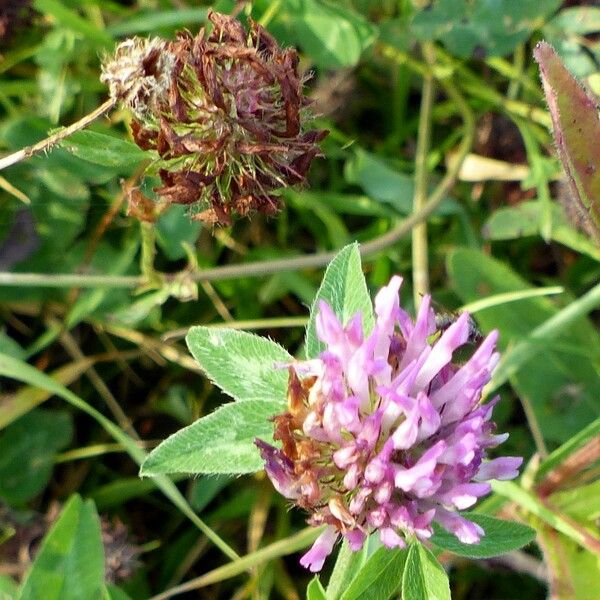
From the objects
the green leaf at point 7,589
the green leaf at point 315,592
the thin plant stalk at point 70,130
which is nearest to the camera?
the green leaf at point 315,592

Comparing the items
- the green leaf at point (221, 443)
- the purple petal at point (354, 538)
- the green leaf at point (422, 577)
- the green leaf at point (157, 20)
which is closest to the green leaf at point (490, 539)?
the green leaf at point (422, 577)

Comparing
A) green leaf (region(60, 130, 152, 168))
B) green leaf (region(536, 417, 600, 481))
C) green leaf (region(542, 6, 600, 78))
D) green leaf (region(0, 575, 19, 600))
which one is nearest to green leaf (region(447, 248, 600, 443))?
green leaf (region(536, 417, 600, 481))

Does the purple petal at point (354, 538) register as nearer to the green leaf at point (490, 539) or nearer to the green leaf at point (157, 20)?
the green leaf at point (490, 539)

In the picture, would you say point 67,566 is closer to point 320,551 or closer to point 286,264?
point 320,551

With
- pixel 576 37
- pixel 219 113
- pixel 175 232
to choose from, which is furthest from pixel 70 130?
pixel 576 37

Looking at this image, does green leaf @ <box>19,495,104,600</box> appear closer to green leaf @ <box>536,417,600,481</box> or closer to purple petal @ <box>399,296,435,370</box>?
purple petal @ <box>399,296,435,370</box>
